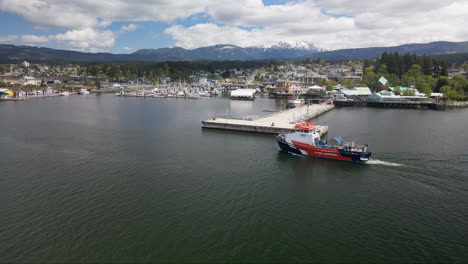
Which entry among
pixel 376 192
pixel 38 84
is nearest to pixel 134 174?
pixel 376 192

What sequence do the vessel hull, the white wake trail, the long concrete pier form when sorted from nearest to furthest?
the white wake trail → the vessel hull → the long concrete pier

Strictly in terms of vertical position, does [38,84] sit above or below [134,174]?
above

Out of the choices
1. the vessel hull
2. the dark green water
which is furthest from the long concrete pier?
the vessel hull

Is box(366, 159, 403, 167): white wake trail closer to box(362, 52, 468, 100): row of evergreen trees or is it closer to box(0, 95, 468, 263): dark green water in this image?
box(0, 95, 468, 263): dark green water

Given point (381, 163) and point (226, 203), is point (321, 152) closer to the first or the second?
point (381, 163)

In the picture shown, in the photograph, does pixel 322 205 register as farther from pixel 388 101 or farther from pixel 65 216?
pixel 388 101

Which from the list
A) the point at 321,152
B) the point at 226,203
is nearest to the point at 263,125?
the point at 321,152
